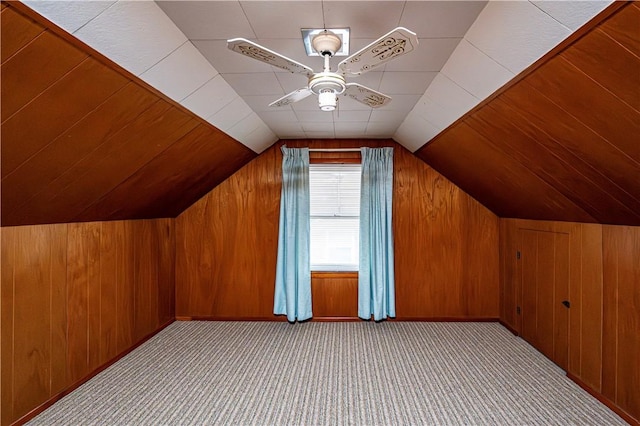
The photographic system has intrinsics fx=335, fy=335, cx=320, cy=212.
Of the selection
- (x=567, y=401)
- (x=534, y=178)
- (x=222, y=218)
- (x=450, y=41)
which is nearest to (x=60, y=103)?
(x=450, y=41)

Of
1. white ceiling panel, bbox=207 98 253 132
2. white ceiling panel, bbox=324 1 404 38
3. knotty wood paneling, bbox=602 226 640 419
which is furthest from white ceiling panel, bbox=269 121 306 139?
knotty wood paneling, bbox=602 226 640 419

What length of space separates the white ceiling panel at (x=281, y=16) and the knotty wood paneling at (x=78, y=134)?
67 cm

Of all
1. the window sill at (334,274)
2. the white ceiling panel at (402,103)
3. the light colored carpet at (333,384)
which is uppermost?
the white ceiling panel at (402,103)

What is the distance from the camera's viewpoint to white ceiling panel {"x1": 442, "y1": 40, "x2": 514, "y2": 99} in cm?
171

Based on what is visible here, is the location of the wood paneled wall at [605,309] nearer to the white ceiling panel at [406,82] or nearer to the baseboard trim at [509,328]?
the baseboard trim at [509,328]

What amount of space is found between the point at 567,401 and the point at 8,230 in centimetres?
363

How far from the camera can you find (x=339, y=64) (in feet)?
5.02

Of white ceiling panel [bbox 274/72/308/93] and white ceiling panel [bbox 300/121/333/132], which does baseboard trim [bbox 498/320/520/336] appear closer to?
white ceiling panel [bbox 300/121/333/132]

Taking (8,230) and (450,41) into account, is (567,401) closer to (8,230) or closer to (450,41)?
(450,41)

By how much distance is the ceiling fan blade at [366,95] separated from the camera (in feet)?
5.84

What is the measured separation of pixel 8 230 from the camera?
193 cm

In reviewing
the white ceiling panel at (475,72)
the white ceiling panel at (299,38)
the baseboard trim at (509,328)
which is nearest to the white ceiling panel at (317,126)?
the white ceiling panel at (299,38)

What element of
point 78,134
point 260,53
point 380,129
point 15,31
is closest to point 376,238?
point 380,129

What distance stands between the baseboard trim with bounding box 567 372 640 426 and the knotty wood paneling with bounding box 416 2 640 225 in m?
1.15
